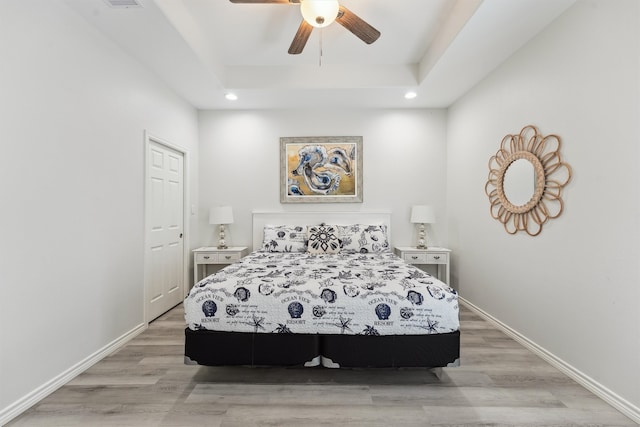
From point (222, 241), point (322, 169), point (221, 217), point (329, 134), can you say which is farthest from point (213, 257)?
point (329, 134)

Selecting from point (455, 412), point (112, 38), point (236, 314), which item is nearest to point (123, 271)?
point (236, 314)

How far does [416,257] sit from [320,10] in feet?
9.59

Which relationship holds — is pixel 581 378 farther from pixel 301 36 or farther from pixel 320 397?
pixel 301 36

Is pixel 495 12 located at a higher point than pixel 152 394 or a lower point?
higher

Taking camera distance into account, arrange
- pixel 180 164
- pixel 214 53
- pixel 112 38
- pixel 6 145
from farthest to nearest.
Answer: pixel 180 164 < pixel 214 53 < pixel 112 38 < pixel 6 145

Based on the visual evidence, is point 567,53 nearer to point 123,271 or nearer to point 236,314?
point 236,314

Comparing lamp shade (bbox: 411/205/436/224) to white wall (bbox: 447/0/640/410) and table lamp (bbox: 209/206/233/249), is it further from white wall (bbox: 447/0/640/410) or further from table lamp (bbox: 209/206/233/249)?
table lamp (bbox: 209/206/233/249)

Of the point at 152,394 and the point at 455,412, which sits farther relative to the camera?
the point at 152,394

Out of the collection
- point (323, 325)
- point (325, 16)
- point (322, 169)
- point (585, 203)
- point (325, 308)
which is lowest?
point (323, 325)

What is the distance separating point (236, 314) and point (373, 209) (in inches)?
105

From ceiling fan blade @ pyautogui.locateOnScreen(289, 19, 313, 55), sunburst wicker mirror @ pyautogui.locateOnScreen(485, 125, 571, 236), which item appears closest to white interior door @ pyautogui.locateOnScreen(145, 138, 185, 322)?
ceiling fan blade @ pyautogui.locateOnScreen(289, 19, 313, 55)

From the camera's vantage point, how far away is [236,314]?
202cm

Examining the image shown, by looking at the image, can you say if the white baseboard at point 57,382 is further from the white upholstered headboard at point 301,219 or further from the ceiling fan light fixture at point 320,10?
the ceiling fan light fixture at point 320,10

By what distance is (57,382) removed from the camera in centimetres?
201
